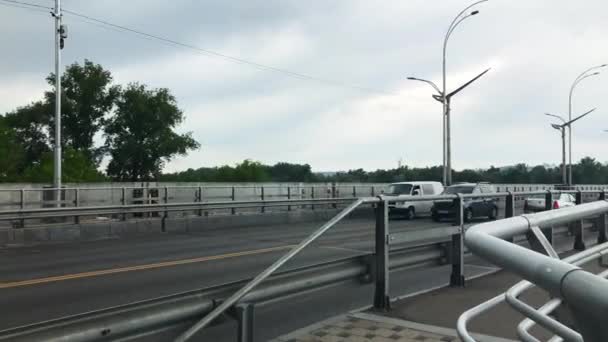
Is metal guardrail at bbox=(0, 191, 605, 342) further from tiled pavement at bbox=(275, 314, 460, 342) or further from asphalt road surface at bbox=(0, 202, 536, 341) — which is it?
tiled pavement at bbox=(275, 314, 460, 342)

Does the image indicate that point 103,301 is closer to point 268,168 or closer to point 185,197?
point 185,197

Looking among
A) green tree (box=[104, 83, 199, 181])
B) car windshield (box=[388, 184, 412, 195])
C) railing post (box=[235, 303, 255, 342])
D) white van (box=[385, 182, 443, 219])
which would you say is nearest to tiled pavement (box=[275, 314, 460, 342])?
railing post (box=[235, 303, 255, 342])

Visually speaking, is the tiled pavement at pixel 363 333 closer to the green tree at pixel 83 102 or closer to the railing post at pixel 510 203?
the railing post at pixel 510 203

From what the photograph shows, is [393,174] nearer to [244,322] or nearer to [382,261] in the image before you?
[382,261]

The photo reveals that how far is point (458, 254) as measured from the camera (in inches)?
270

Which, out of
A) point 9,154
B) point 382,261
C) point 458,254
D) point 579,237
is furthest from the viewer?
point 9,154

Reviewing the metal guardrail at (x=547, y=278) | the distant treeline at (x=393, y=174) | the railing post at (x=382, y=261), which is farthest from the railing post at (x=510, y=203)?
the distant treeline at (x=393, y=174)

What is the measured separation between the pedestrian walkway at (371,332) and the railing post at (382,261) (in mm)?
445

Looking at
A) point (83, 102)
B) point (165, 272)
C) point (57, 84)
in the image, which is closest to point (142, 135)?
point (83, 102)

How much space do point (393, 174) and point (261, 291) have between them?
6003 cm

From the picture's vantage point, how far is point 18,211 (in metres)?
14.8

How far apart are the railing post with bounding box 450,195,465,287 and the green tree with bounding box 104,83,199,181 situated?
174 feet

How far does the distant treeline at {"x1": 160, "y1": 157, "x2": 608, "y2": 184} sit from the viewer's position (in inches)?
2569

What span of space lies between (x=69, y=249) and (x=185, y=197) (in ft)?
32.4
